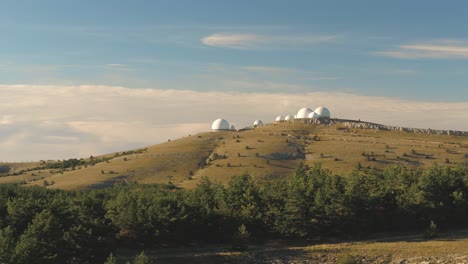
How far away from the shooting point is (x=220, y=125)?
17625 centimetres

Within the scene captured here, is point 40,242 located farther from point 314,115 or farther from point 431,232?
point 314,115

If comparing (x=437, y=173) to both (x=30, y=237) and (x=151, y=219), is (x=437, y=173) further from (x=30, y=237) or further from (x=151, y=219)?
(x=30, y=237)

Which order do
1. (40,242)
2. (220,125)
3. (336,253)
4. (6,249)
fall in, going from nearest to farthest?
(6,249)
(40,242)
(336,253)
(220,125)

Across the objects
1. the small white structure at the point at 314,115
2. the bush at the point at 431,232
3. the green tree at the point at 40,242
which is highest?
the small white structure at the point at 314,115

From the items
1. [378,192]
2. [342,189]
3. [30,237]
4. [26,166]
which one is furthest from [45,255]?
[26,166]

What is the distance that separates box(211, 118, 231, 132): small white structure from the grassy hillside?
1733cm

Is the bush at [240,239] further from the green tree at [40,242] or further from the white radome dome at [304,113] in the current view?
the white radome dome at [304,113]

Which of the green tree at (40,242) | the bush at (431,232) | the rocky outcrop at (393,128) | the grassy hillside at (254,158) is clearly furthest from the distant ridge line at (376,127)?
the green tree at (40,242)

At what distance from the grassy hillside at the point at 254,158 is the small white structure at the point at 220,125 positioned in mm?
17326

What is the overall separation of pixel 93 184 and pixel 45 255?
61.6m

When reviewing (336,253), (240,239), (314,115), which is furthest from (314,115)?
(336,253)

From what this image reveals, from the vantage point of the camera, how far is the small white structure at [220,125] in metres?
176

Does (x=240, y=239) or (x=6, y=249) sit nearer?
(x=6, y=249)

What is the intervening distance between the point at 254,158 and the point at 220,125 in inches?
2179
